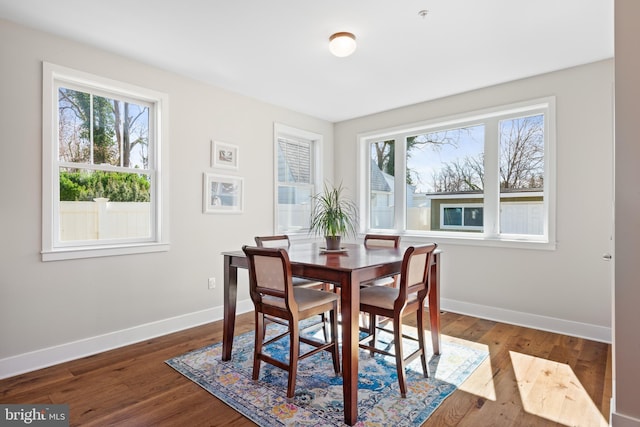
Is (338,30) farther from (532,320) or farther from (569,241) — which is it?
(532,320)

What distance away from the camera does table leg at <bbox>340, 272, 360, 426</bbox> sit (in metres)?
1.88

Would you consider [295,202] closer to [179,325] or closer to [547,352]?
[179,325]

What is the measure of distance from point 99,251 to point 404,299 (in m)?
2.45

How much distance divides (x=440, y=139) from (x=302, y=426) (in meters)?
3.54

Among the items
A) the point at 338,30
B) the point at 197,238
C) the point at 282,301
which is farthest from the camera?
the point at 197,238

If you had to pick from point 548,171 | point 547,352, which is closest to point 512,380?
point 547,352

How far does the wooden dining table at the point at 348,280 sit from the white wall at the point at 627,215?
1.15m

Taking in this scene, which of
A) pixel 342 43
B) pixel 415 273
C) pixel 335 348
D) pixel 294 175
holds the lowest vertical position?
pixel 335 348

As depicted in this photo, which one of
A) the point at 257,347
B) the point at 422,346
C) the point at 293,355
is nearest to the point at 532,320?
the point at 422,346

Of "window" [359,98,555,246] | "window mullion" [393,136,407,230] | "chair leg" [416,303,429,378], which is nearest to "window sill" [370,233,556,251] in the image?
"window" [359,98,555,246]

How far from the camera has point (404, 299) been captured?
2.12m

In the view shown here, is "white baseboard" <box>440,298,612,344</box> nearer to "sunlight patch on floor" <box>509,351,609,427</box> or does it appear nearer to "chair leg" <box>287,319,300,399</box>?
"sunlight patch on floor" <box>509,351,609,427</box>

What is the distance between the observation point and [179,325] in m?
3.37

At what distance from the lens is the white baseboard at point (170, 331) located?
2.51 meters
